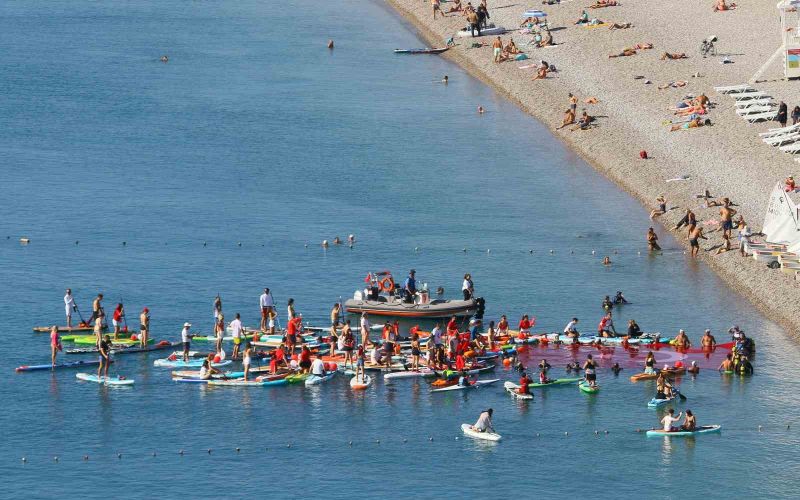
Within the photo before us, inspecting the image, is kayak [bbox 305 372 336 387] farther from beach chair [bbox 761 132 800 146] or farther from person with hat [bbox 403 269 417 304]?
beach chair [bbox 761 132 800 146]

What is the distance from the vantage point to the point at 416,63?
15338 cm

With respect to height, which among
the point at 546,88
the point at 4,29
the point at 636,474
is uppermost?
the point at 4,29

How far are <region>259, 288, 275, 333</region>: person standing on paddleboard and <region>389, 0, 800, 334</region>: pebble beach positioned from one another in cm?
2745

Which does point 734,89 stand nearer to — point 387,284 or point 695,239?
point 695,239

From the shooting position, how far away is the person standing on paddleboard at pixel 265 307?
82.2 metres

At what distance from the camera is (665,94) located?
419ft

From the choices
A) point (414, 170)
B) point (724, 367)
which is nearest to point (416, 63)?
point (414, 170)

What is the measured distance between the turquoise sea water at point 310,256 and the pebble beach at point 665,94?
2.02m

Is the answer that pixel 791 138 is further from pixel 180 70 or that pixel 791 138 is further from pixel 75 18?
pixel 75 18

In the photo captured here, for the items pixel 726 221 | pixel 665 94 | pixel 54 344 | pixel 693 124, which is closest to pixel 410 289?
pixel 54 344

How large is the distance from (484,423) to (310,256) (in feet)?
97.2

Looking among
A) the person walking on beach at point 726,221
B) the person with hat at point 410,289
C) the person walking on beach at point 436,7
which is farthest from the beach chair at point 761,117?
the person walking on beach at point 436,7

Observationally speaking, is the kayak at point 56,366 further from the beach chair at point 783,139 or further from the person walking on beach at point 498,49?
the person walking on beach at point 498,49

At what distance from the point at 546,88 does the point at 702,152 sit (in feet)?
86.4
